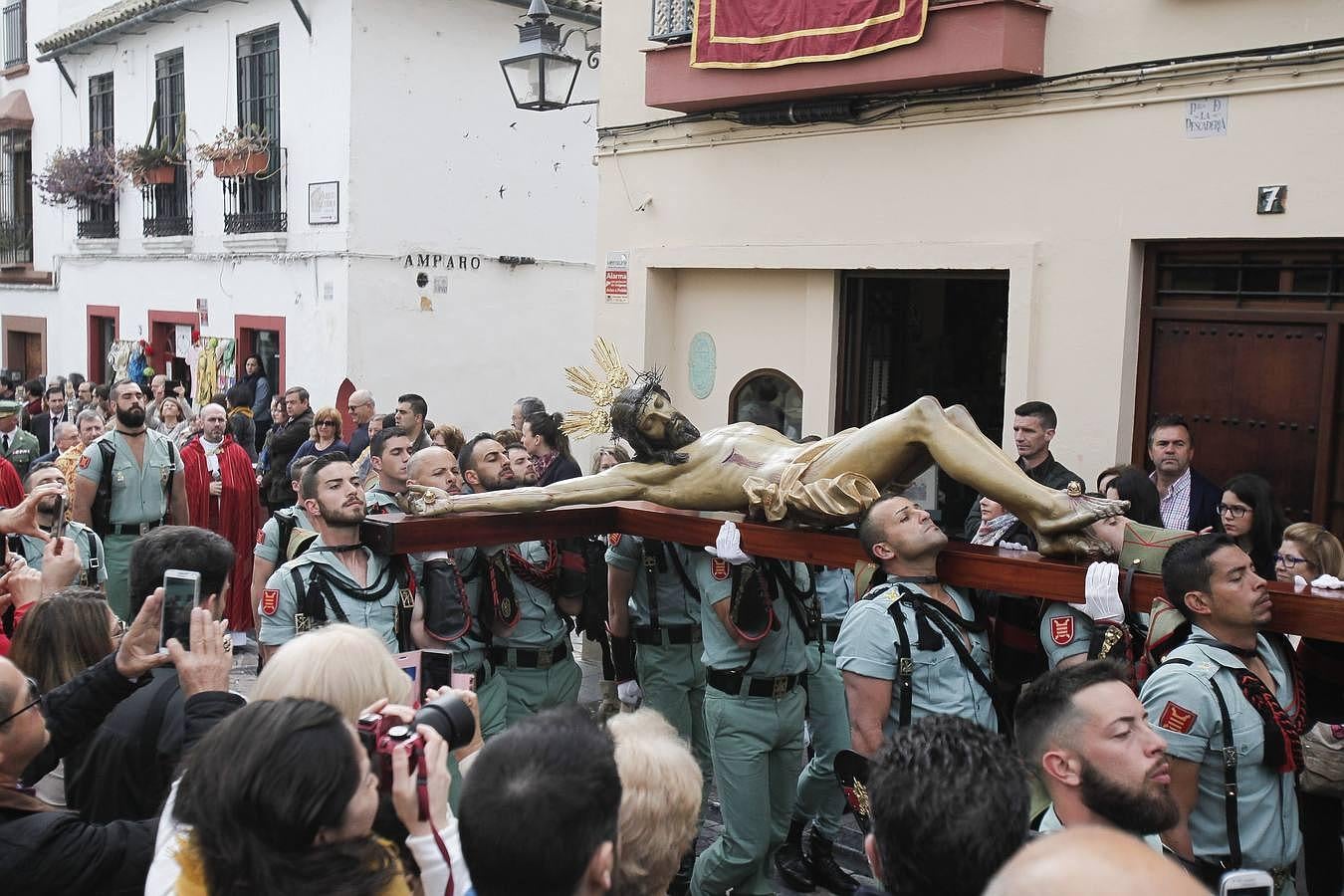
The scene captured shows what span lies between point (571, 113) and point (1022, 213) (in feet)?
30.3

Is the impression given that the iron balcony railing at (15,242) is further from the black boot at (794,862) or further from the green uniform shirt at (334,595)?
the black boot at (794,862)

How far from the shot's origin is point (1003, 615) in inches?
188

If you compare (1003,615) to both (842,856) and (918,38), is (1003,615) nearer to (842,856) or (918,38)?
(842,856)

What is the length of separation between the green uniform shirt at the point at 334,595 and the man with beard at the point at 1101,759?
8.14 ft

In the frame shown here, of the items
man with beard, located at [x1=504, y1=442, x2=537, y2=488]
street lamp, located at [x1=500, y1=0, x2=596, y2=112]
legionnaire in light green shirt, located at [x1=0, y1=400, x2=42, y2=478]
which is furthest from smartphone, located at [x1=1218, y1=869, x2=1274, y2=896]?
legionnaire in light green shirt, located at [x1=0, y1=400, x2=42, y2=478]

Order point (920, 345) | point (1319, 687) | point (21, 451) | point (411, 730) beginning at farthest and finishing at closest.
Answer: point (21, 451), point (920, 345), point (1319, 687), point (411, 730)

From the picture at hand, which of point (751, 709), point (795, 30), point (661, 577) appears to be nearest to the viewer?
point (751, 709)

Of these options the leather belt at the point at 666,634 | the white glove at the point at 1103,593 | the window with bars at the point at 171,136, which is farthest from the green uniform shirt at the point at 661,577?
the window with bars at the point at 171,136

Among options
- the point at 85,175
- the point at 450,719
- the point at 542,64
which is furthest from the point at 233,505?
the point at 85,175

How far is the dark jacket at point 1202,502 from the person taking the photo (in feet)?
21.1

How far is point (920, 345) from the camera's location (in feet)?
31.0

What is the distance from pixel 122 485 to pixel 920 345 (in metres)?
5.51

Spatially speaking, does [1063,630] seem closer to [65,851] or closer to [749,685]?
[749,685]

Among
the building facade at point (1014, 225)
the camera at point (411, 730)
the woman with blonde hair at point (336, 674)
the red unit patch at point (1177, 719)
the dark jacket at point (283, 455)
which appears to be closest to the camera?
the camera at point (411, 730)
